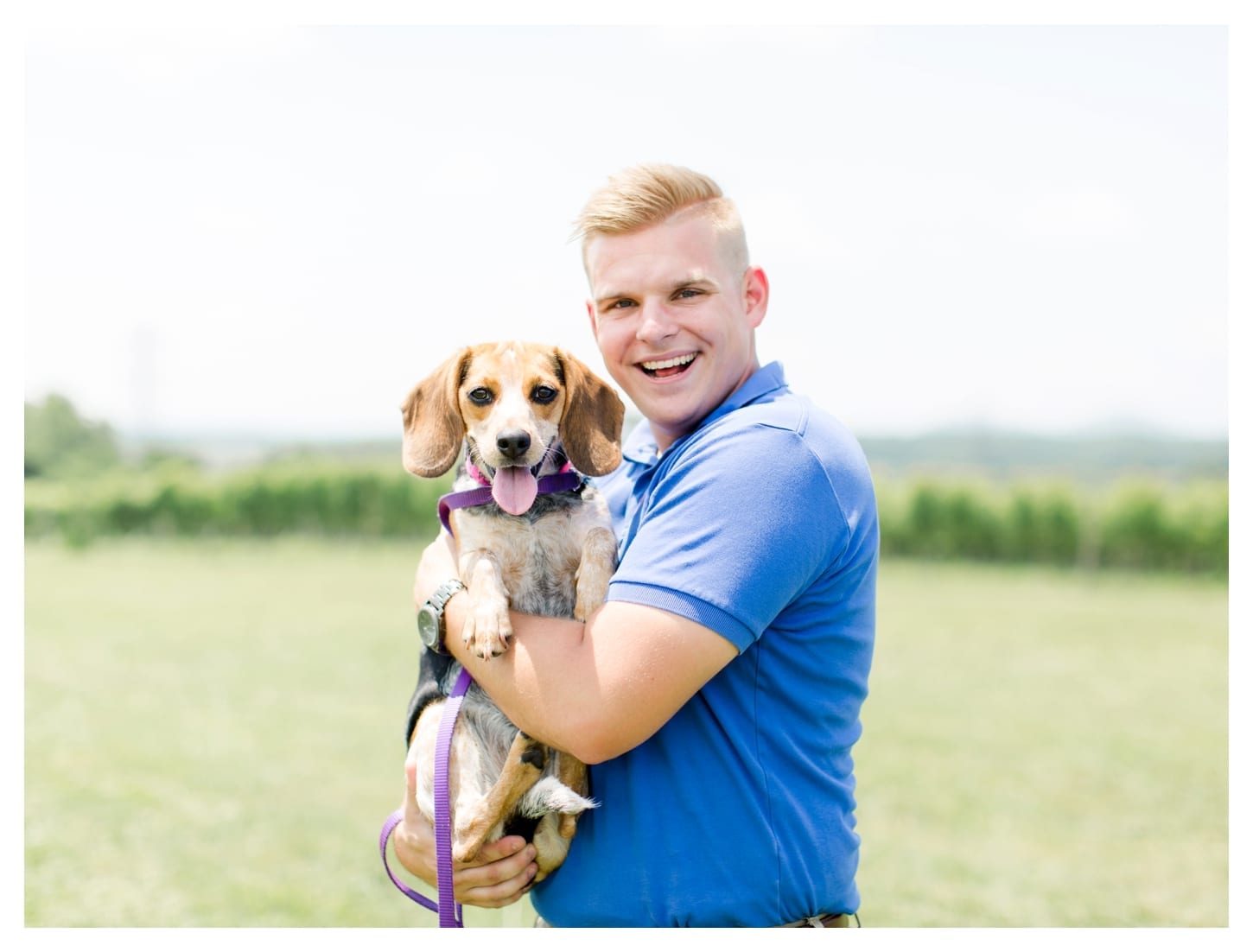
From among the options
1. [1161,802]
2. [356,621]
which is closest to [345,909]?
[1161,802]

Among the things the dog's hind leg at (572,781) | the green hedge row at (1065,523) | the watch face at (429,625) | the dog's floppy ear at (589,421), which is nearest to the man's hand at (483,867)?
the dog's hind leg at (572,781)

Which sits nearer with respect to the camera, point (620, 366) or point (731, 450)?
point (731, 450)

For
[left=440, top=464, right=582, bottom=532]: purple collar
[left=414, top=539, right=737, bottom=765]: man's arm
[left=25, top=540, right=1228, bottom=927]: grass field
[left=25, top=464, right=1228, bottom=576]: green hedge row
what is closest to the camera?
[left=414, top=539, right=737, bottom=765]: man's arm

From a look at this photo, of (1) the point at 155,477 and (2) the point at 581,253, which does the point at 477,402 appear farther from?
(1) the point at 155,477

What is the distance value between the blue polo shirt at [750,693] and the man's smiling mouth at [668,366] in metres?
0.25

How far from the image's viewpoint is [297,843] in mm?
7711

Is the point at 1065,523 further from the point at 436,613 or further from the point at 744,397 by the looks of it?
the point at 436,613

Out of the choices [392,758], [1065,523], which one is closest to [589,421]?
[392,758]

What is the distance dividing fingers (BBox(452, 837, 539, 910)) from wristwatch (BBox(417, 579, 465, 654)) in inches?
19.6

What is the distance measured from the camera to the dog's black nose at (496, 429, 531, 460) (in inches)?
108

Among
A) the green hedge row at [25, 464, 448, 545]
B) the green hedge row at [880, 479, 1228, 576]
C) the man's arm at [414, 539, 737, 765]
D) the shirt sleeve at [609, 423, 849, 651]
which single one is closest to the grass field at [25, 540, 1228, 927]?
the man's arm at [414, 539, 737, 765]

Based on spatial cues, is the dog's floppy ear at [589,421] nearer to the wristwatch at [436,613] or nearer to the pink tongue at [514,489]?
the pink tongue at [514,489]

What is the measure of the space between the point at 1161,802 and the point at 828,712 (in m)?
8.09

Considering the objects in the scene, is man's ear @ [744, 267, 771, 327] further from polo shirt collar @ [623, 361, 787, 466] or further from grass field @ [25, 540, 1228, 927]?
grass field @ [25, 540, 1228, 927]
